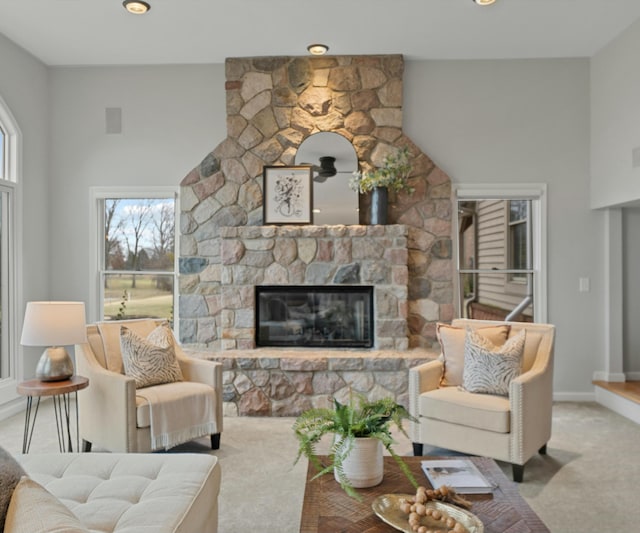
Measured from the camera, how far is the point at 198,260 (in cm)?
497

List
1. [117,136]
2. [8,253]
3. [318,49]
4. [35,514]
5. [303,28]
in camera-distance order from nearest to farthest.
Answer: [35,514]
[303,28]
[8,253]
[318,49]
[117,136]

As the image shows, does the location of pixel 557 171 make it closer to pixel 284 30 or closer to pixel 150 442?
pixel 284 30

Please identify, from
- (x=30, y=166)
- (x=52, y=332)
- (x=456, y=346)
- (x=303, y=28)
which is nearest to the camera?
(x=52, y=332)

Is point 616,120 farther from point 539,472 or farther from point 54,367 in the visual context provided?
point 54,367

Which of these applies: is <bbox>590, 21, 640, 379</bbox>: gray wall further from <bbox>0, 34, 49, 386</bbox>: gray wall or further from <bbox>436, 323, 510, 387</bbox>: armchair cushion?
<bbox>0, 34, 49, 386</bbox>: gray wall

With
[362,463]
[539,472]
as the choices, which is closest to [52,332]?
[362,463]

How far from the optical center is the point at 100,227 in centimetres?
516

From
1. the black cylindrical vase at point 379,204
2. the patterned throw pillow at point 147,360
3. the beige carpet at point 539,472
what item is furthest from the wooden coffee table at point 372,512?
the black cylindrical vase at point 379,204

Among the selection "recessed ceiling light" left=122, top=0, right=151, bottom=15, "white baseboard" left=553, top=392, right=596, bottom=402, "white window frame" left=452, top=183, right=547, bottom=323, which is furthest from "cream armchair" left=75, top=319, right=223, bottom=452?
"white baseboard" left=553, top=392, right=596, bottom=402

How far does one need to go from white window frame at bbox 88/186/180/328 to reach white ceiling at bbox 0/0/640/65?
1.19 m

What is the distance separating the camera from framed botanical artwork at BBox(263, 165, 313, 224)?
486 centimetres

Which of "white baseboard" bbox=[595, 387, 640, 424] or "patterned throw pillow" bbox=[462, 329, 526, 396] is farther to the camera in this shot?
"white baseboard" bbox=[595, 387, 640, 424]

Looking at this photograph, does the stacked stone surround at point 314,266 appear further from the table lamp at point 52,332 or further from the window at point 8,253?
the window at point 8,253

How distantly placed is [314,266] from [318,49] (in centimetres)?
191
